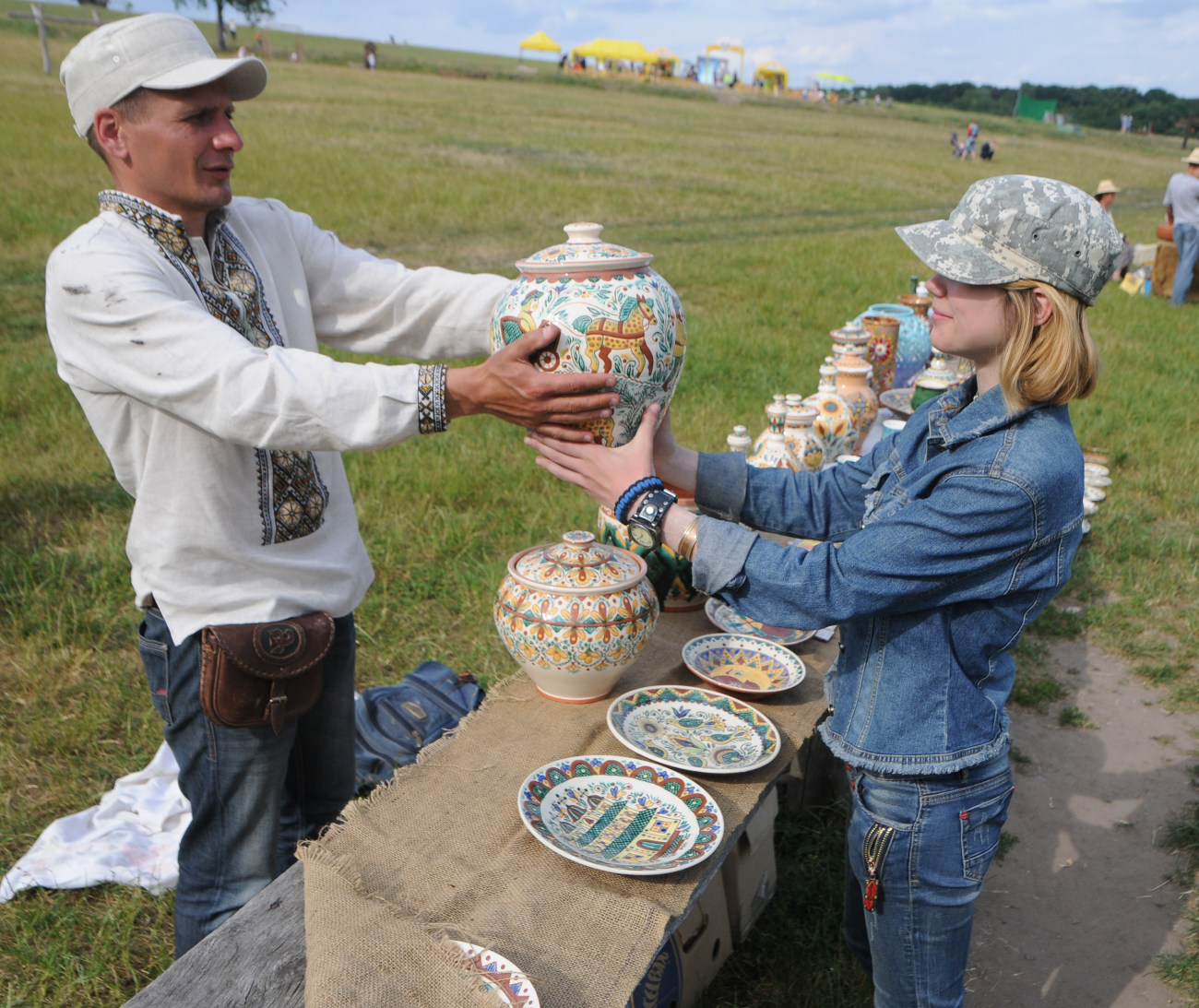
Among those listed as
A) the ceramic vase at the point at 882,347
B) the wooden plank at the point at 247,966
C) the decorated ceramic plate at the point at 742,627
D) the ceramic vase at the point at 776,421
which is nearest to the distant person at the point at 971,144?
the ceramic vase at the point at 882,347

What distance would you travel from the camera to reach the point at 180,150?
2037mm

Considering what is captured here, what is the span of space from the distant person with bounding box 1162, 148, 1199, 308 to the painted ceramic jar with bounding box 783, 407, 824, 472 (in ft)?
34.3

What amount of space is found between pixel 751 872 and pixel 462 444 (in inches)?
161

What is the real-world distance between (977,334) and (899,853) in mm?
1049

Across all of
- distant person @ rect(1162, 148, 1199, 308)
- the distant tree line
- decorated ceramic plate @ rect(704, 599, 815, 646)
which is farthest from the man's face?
the distant tree line

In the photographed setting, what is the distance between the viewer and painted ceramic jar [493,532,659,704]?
2.30 meters

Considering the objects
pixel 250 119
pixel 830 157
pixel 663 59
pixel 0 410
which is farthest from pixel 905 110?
pixel 0 410

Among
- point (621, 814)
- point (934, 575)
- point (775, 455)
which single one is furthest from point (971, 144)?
point (621, 814)

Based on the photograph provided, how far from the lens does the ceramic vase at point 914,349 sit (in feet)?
16.4

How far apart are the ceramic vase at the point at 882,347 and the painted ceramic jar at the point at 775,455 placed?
1.55 metres

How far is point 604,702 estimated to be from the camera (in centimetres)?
245

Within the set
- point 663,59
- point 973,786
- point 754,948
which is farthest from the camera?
point 663,59

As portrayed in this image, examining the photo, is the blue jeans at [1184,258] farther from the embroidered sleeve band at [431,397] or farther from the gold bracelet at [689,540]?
the embroidered sleeve band at [431,397]

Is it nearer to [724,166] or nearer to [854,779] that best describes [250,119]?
[724,166]
